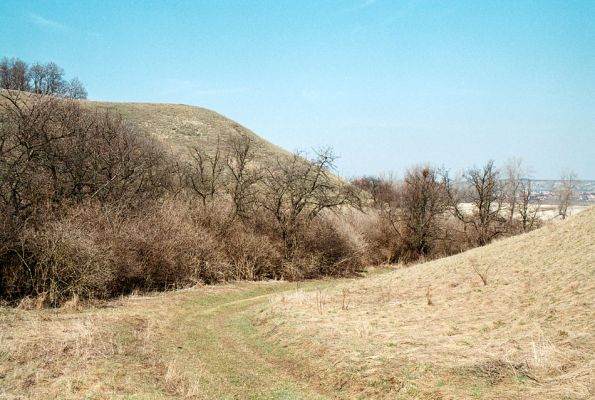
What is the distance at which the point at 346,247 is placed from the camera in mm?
38594

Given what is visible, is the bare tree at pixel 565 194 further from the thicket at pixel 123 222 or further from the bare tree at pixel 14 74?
the bare tree at pixel 14 74

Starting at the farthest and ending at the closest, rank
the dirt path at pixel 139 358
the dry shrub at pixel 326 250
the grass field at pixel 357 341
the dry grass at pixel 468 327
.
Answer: the dry shrub at pixel 326 250 < the dirt path at pixel 139 358 < the grass field at pixel 357 341 < the dry grass at pixel 468 327

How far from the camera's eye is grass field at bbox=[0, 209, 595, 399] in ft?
32.1

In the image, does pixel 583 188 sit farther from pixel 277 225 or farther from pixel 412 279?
pixel 412 279

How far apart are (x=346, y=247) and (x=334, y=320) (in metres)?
23.0

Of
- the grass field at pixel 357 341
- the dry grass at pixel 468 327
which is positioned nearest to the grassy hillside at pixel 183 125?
the grass field at pixel 357 341

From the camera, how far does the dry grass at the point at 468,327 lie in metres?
9.58

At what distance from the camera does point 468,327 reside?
13.3 meters

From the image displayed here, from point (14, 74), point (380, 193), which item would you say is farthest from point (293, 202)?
point (14, 74)

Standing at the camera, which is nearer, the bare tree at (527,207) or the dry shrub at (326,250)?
the dry shrub at (326,250)

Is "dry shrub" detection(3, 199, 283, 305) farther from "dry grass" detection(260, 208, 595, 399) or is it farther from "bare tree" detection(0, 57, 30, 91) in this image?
"bare tree" detection(0, 57, 30, 91)

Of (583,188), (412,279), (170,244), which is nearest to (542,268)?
(412,279)

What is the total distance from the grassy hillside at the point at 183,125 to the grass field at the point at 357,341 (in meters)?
48.0

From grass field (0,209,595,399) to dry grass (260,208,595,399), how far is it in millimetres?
43
